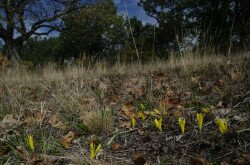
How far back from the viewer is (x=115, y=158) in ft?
6.36

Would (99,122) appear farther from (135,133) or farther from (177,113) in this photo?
(177,113)

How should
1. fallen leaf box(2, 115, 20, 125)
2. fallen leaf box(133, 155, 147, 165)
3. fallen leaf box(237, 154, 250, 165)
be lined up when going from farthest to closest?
1. fallen leaf box(2, 115, 20, 125)
2. fallen leaf box(133, 155, 147, 165)
3. fallen leaf box(237, 154, 250, 165)

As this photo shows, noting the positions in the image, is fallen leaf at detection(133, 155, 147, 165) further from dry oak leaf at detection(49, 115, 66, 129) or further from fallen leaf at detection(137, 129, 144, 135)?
dry oak leaf at detection(49, 115, 66, 129)

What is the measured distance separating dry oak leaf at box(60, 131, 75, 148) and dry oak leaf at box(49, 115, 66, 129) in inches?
9.3

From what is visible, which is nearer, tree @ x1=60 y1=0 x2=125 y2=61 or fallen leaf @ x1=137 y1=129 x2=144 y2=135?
fallen leaf @ x1=137 y1=129 x2=144 y2=135

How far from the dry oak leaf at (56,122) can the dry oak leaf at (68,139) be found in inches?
9.3

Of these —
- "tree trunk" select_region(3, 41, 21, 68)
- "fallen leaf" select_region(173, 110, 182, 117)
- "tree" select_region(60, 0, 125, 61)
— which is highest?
"tree" select_region(60, 0, 125, 61)

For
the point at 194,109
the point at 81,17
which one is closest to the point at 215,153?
the point at 194,109

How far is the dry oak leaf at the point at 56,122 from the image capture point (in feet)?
8.75

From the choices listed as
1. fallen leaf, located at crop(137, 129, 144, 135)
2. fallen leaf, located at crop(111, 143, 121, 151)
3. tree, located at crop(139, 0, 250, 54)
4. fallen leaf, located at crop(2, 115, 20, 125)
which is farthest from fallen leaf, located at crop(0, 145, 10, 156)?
tree, located at crop(139, 0, 250, 54)

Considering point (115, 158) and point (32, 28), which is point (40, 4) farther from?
point (115, 158)

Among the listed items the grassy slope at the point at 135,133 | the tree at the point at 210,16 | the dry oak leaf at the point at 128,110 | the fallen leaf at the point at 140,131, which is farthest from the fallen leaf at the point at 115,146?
the tree at the point at 210,16

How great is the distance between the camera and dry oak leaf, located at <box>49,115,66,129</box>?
267cm

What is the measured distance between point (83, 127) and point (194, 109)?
90 cm
